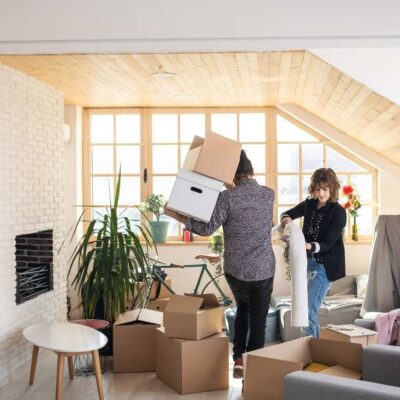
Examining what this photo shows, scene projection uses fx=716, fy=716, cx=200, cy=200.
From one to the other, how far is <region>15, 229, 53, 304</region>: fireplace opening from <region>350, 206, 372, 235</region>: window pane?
340 centimetres

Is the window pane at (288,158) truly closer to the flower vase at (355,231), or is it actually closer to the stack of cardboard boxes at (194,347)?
the flower vase at (355,231)

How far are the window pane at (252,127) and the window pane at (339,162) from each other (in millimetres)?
735

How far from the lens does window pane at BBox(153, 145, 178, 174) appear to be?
7883 millimetres

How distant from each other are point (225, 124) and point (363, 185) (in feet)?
A: 5.35

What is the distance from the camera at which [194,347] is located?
4547mm

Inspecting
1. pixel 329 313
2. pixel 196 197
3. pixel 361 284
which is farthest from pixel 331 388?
pixel 361 284

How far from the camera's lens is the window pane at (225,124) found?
25.7ft

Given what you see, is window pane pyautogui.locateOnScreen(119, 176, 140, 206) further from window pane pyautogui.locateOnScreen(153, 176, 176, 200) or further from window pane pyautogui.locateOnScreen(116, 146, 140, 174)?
window pane pyautogui.locateOnScreen(153, 176, 176, 200)

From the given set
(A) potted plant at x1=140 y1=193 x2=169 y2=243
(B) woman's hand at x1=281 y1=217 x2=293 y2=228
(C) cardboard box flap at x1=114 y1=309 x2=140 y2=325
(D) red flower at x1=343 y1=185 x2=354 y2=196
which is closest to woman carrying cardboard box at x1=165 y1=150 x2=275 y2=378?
(B) woman's hand at x1=281 y1=217 x2=293 y2=228

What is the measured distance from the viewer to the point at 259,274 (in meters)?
4.33

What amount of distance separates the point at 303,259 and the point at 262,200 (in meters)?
0.44

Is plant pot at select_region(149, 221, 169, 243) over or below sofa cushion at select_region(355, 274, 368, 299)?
over

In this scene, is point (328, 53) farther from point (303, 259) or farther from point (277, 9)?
point (303, 259)

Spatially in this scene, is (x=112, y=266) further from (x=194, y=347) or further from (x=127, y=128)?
(x=127, y=128)
